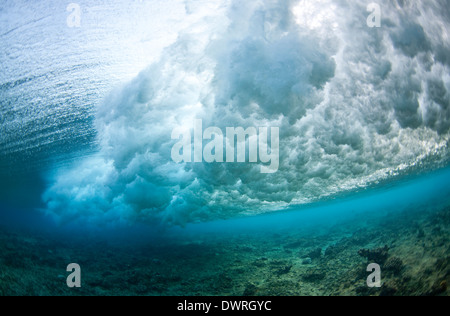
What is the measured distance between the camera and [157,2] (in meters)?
5.22

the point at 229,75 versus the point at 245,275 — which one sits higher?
the point at 229,75

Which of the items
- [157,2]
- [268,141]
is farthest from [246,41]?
[268,141]

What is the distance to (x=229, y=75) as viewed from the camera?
6.41 metres

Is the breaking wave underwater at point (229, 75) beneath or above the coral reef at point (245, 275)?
above

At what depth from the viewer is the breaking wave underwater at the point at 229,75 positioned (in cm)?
554

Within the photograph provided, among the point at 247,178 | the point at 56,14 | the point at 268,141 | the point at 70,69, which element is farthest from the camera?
the point at 247,178

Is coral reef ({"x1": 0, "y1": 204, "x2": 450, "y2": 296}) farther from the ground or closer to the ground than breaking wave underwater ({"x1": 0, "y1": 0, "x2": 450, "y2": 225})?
closer to the ground

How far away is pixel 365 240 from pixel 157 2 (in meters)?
22.3

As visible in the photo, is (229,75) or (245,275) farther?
(245,275)

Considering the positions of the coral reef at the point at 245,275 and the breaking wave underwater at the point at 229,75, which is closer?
the breaking wave underwater at the point at 229,75

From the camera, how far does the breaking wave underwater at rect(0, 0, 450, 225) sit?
5543 mm

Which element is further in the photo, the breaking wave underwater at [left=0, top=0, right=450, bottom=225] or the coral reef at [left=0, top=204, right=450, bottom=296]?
the coral reef at [left=0, top=204, right=450, bottom=296]
